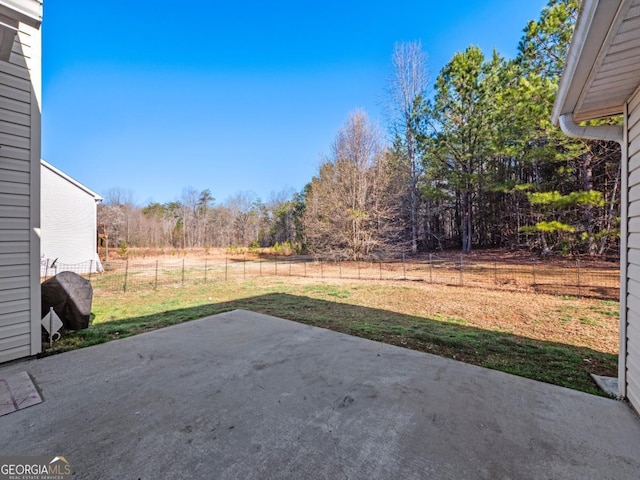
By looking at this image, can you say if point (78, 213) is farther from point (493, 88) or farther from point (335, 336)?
point (493, 88)

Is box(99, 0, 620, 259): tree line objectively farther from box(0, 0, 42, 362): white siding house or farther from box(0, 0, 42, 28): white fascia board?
box(0, 0, 42, 28): white fascia board

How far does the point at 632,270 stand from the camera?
5.94ft

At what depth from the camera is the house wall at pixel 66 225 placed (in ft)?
33.1

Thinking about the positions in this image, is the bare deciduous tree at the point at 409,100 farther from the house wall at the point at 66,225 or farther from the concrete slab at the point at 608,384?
the house wall at the point at 66,225

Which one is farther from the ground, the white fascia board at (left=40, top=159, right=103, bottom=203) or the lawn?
the white fascia board at (left=40, top=159, right=103, bottom=203)

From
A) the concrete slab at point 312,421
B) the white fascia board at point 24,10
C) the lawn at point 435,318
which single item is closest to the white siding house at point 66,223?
the lawn at point 435,318

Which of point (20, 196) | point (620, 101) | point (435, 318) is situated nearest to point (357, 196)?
point (435, 318)

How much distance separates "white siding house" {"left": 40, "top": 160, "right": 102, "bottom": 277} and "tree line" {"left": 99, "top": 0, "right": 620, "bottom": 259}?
827cm

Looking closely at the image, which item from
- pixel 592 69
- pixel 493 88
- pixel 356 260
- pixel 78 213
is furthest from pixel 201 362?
pixel 493 88

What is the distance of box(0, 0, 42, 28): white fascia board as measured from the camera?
142cm

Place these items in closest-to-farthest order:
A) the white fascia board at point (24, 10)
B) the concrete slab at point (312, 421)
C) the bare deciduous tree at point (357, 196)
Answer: the concrete slab at point (312, 421), the white fascia board at point (24, 10), the bare deciduous tree at point (357, 196)

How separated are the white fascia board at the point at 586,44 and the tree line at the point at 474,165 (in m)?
8.80

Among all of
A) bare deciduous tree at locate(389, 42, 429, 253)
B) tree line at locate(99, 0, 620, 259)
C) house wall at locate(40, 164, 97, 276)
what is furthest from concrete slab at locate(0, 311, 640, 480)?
bare deciduous tree at locate(389, 42, 429, 253)

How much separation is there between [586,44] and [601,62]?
9.3 inches
